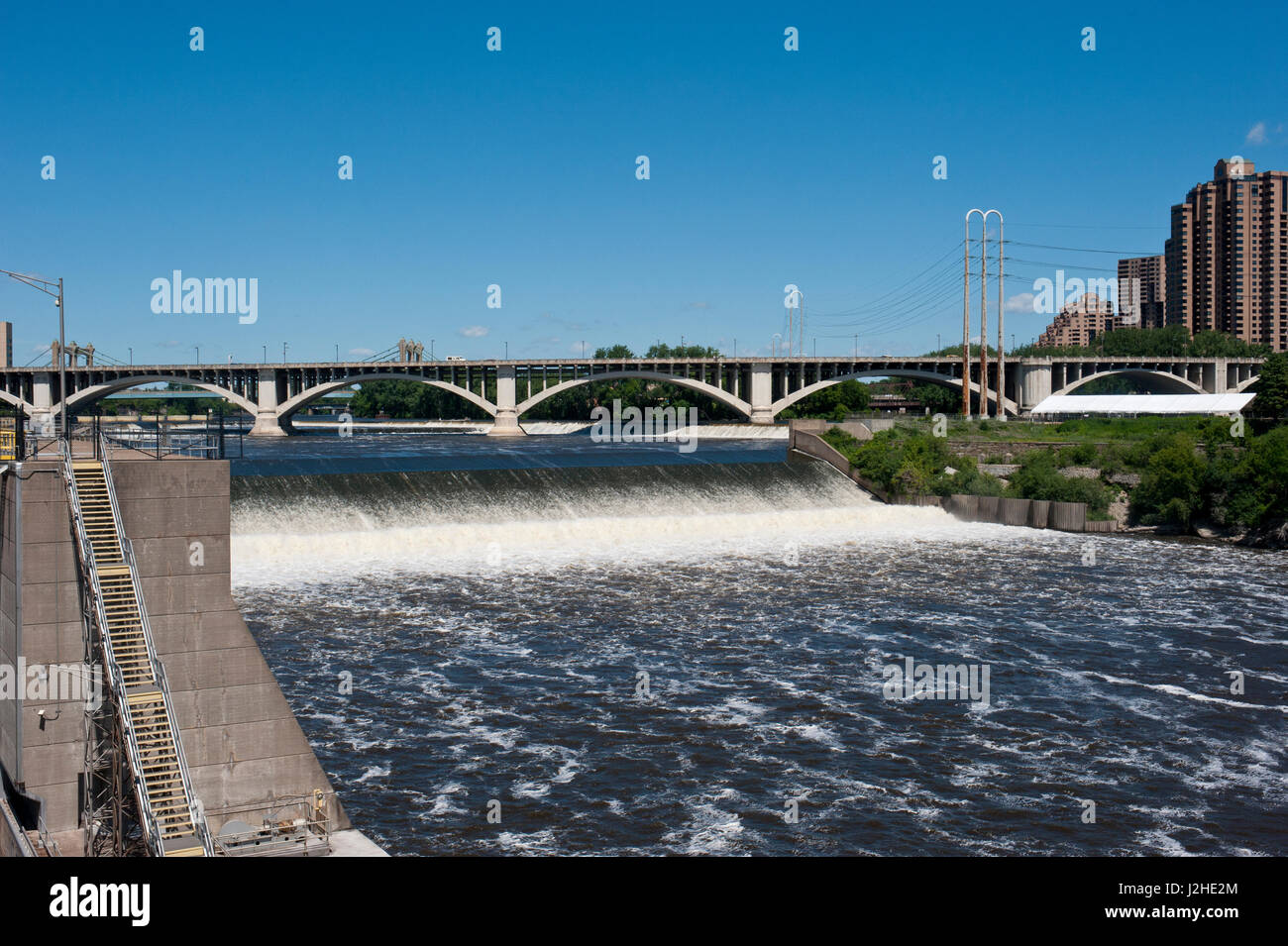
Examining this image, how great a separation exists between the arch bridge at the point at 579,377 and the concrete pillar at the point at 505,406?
9 cm

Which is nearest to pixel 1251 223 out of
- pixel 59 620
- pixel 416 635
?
pixel 416 635

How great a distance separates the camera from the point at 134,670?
11.4 meters

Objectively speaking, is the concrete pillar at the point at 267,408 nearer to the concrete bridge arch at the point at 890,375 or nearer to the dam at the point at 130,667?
the concrete bridge arch at the point at 890,375

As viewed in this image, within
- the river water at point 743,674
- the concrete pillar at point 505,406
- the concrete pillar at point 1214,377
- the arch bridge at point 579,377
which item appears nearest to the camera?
the river water at point 743,674

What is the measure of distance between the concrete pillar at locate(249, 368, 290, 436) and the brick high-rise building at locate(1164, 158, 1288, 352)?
12878cm

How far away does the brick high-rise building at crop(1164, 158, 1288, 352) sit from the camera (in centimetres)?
15275

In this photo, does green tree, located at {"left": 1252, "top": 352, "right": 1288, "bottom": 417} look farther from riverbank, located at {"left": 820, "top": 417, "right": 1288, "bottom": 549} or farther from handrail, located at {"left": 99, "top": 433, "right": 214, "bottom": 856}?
handrail, located at {"left": 99, "top": 433, "right": 214, "bottom": 856}

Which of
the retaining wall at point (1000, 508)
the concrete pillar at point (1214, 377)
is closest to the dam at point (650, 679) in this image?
the retaining wall at point (1000, 508)

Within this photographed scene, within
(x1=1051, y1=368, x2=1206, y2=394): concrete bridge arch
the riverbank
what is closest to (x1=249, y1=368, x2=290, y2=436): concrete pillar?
the riverbank

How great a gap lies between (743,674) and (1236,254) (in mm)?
162522

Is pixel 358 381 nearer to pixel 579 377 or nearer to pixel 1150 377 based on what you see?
pixel 579 377

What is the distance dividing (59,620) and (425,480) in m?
28.9

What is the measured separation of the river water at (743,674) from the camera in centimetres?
1491
